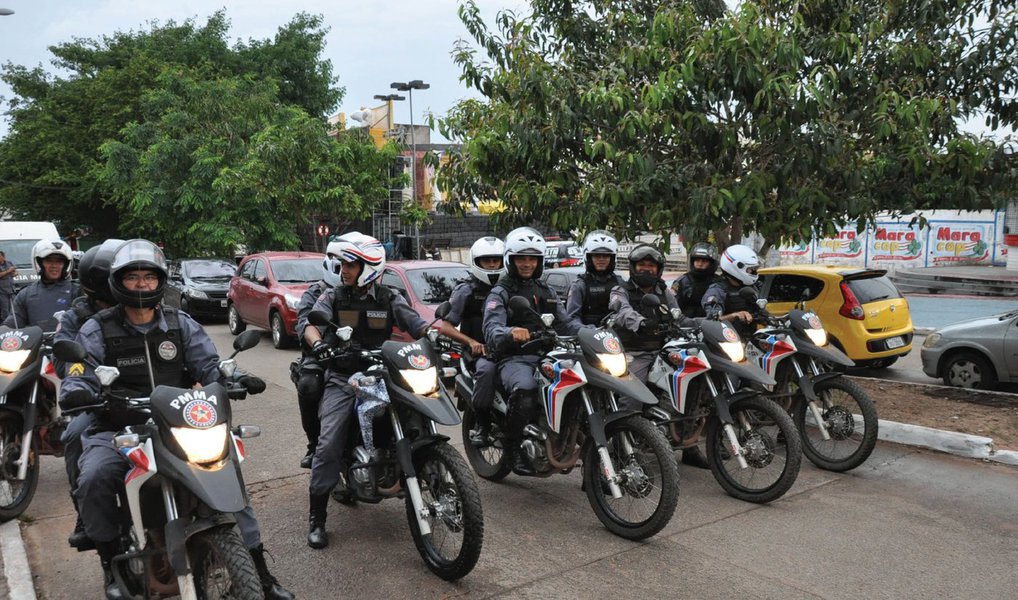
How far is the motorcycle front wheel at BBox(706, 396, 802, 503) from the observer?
5.60 m

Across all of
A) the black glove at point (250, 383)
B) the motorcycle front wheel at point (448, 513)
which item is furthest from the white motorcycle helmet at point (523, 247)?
the black glove at point (250, 383)

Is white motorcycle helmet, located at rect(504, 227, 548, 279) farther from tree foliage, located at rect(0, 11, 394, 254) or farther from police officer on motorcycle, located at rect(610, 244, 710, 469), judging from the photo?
tree foliage, located at rect(0, 11, 394, 254)

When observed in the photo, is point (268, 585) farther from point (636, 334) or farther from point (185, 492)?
point (636, 334)

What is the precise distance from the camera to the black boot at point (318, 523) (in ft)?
16.4

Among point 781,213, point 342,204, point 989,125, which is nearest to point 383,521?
point 781,213

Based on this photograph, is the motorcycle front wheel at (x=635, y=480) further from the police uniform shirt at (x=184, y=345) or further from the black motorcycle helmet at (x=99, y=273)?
the black motorcycle helmet at (x=99, y=273)

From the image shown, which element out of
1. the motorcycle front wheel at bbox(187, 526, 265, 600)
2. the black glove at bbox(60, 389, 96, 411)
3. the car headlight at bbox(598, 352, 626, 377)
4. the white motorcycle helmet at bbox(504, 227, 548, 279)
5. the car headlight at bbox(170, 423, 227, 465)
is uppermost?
the white motorcycle helmet at bbox(504, 227, 548, 279)

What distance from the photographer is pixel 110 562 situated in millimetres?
3816

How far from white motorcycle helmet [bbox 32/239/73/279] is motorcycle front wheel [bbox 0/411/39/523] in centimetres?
204

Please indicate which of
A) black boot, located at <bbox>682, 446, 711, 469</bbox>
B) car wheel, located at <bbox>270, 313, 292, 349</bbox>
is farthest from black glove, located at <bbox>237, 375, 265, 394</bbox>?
car wheel, located at <bbox>270, 313, 292, 349</bbox>

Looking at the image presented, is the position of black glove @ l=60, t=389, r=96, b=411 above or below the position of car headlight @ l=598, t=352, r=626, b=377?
above

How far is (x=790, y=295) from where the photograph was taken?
11.2 metres

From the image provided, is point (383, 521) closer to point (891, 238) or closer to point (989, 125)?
point (989, 125)

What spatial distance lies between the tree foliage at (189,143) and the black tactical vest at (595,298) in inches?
625
